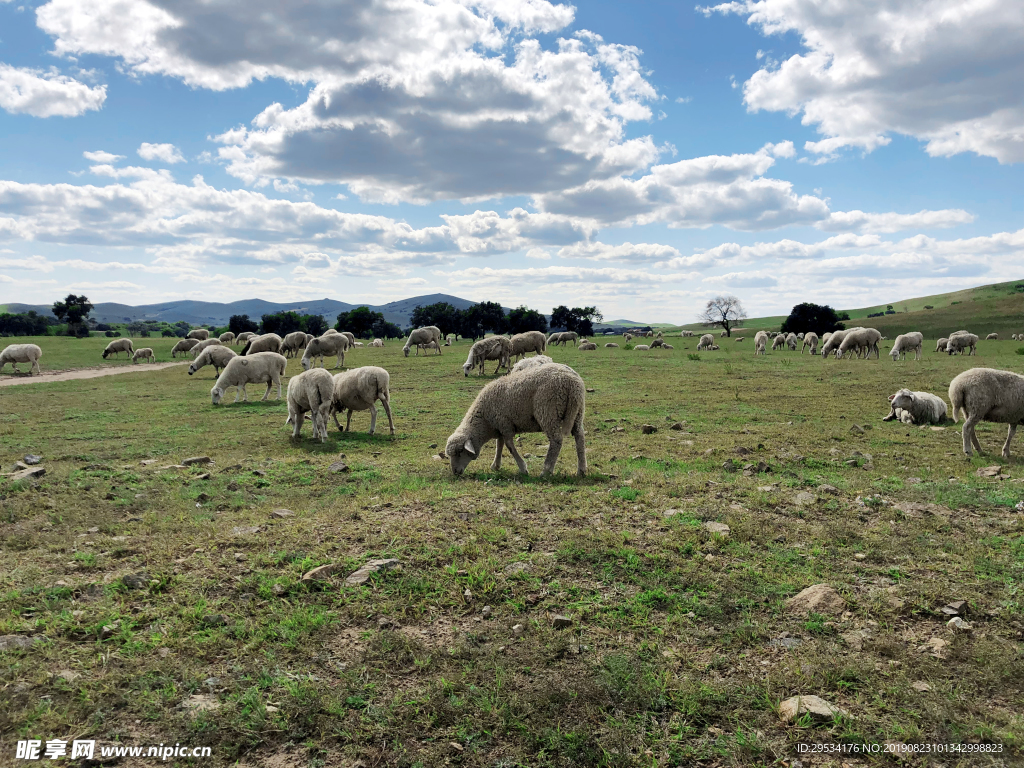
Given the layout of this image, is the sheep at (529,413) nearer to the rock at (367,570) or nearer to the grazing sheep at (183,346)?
the rock at (367,570)

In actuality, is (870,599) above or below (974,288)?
below

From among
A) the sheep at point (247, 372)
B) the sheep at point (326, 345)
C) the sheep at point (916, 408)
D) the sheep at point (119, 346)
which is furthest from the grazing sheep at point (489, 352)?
the sheep at point (119, 346)

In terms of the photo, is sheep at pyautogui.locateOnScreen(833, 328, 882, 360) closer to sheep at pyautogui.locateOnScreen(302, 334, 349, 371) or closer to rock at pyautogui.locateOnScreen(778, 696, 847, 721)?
sheep at pyautogui.locateOnScreen(302, 334, 349, 371)

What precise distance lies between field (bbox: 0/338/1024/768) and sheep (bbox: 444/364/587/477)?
0.59 metres

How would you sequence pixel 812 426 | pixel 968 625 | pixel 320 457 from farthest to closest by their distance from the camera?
pixel 812 426, pixel 320 457, pixel 968 625

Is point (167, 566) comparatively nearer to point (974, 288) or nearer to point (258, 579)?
point (258, 579)

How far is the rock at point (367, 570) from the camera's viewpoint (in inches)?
216

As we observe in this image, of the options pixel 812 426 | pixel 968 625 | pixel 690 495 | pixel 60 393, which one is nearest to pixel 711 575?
pixel 968 625

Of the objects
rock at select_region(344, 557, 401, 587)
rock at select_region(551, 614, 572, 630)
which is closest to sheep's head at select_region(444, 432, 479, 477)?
rock at select_region(344, 557, 401, 587)

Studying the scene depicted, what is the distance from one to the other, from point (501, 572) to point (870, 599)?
12.2 ft

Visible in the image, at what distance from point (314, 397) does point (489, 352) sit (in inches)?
627

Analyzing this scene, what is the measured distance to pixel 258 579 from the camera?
556 centimetres

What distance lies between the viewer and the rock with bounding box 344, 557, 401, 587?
549cm

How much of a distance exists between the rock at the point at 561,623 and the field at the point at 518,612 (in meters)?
0.07
